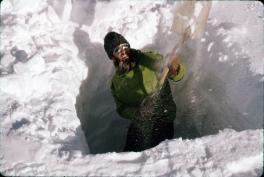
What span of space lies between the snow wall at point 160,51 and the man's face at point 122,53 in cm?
46

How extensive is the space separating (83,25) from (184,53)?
3.27ft

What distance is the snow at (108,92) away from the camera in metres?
2.96

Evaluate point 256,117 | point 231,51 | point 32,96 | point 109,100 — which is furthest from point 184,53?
point 32,96

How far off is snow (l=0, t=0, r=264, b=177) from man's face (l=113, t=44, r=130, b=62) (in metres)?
0.46

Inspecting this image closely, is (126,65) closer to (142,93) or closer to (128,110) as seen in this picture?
(142,93)

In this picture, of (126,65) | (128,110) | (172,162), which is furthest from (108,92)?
(172,162)

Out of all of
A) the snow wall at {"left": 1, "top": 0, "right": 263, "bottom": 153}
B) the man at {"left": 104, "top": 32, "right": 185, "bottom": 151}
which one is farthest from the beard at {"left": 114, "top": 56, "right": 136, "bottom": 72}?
the snow wall at {"left": 1, "top": 0, "right": 263, "bottom": 153}

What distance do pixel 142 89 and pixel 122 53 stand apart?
38 centimetres

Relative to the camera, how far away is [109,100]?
14.4 feet

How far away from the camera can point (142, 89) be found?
3.76 meters

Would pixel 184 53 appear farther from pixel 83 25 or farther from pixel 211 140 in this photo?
pixel 211 140

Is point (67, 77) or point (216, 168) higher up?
point (67, 77)

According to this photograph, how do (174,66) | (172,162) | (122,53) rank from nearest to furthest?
(172,162), (122,53), (174,66)

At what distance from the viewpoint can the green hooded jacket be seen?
3732 millimetres
